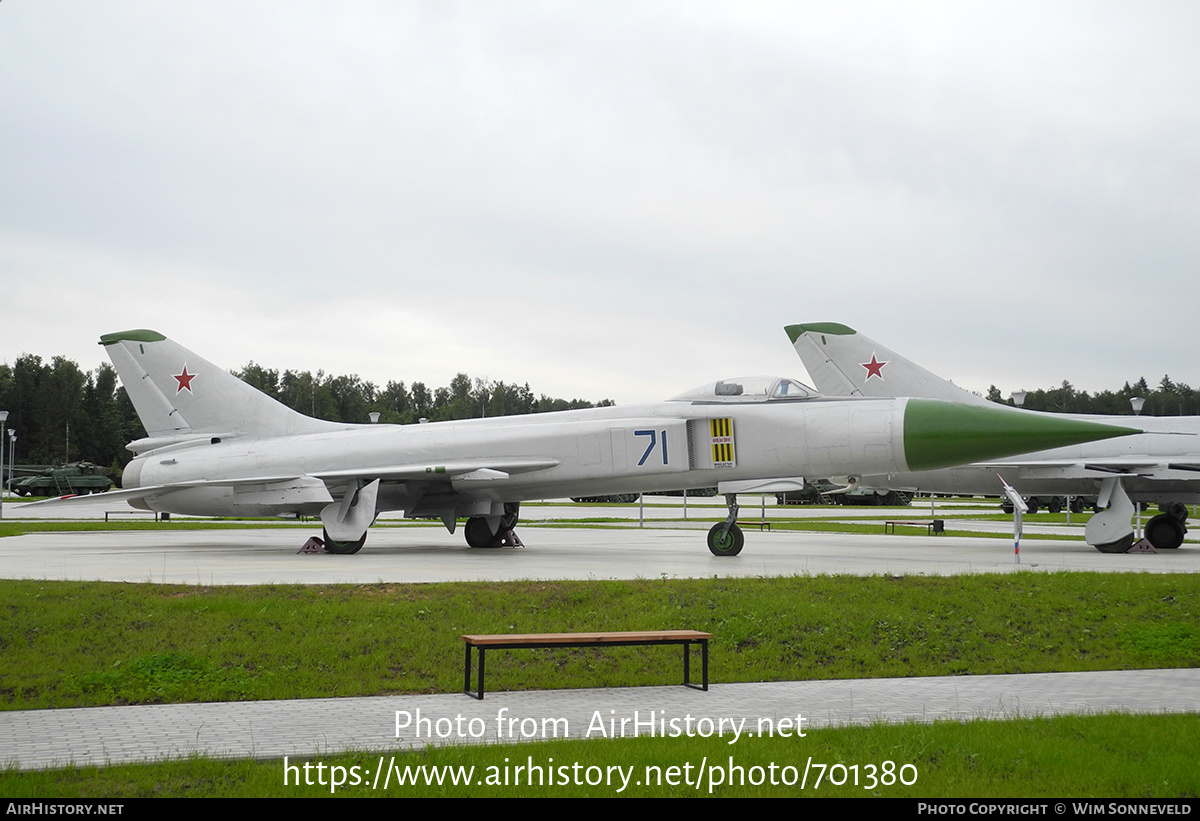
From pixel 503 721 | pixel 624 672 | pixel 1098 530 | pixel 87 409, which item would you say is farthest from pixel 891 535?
pixel 87 409

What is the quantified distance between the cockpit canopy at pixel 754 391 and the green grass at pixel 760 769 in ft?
35.7

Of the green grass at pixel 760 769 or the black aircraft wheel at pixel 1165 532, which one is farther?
the black aircraft wheel at pixel 1165 532

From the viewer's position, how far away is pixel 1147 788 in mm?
5055

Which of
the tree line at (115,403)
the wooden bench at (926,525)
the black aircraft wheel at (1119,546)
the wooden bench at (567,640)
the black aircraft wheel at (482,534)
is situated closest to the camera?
the wooden bench at (567,640)

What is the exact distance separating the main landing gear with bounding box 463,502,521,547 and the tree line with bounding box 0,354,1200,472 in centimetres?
5201

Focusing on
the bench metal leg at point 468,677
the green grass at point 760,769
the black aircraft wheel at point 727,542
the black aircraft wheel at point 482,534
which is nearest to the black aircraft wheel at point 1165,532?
the black aircraft wheel at point 727,542

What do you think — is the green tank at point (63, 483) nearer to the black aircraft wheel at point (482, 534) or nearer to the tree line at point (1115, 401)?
the black aircraft wheel at point (482, 534)

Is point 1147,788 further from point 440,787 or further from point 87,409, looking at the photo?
point 87,409

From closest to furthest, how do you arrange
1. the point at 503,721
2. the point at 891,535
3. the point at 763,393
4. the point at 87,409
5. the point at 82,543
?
the point at 503,721 → the point at 763,393 → the point at 82,543 → the point at 891,535 → the point at 87,409

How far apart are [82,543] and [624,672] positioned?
57.0 feet

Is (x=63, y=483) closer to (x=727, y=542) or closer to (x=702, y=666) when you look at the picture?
(x=727, y=542)

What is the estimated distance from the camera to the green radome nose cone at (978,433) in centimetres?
1458

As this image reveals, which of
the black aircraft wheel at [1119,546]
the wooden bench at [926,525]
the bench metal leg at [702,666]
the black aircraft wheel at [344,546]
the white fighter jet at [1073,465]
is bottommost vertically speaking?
the wooden bench at [926,525]

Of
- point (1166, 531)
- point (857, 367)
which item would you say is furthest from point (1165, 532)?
point (857, 367)
